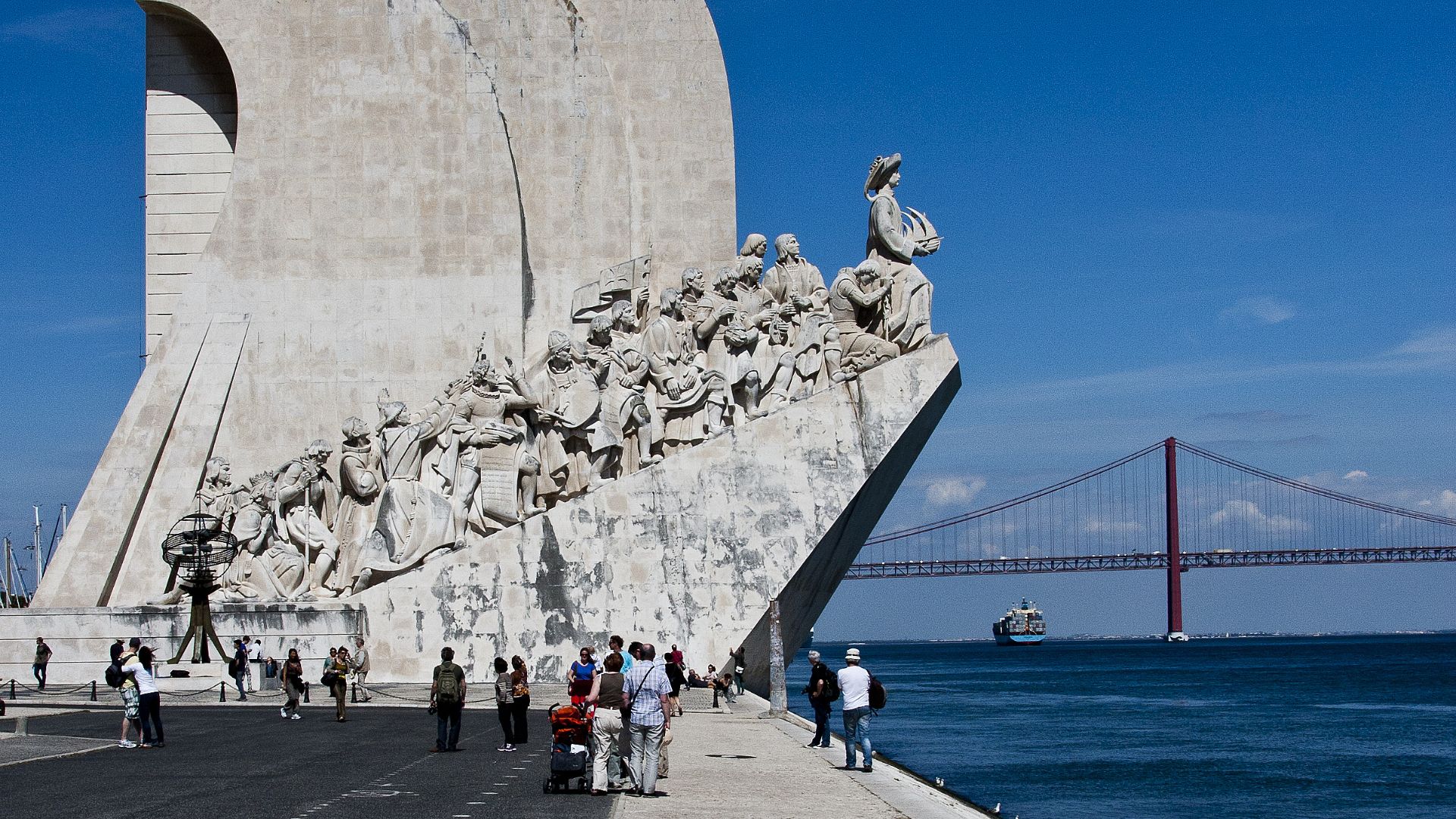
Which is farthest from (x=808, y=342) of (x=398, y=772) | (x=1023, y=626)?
(x=1023, y=626)

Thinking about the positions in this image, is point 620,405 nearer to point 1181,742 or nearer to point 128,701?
point 128,701

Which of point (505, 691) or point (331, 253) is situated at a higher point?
point (331, 253)

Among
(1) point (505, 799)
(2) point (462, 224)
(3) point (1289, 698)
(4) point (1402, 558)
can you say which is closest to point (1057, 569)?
(4) point (1402, 558)

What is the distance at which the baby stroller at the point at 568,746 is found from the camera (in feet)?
28.8

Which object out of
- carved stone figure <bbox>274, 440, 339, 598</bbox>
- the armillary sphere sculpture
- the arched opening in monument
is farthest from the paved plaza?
the arched opening in monument

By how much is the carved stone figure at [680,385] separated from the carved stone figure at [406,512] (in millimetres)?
2103

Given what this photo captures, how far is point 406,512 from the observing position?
1702 centimetres

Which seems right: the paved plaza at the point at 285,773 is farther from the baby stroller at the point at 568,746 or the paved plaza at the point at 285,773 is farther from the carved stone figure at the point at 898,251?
the carved stone figure at the point at 898,251

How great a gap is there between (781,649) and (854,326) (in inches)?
170

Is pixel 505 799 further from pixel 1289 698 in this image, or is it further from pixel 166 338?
pixel 1289 698

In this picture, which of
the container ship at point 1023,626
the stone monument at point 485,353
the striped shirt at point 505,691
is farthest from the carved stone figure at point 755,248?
the container ship at point 1023,626

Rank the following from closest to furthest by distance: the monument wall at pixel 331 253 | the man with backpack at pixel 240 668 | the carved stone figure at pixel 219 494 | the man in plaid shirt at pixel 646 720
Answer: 1. the man in plaid shirt at pixel 646 720
2. the man with backpack at pixel 240 668
3. the carved stone figure at pixel 219 494
4. the monument wall at pixel 331 253

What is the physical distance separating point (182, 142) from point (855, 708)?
43.1ft

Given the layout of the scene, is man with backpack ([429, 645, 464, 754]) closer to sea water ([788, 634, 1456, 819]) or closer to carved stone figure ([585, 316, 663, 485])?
sea water ([788, 634, 1456, 819])
